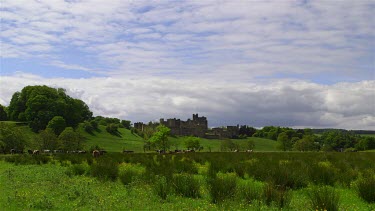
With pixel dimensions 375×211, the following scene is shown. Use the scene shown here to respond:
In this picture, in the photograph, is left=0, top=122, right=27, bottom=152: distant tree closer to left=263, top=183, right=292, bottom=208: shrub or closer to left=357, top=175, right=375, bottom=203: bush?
left=263, top=183, right=292, bottom=208: shrub

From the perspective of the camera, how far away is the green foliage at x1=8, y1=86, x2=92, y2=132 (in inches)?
4045

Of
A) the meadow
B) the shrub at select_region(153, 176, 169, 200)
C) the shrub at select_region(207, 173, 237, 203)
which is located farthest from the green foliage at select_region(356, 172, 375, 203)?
the shrub at select_region(153, 176, 169, 200)

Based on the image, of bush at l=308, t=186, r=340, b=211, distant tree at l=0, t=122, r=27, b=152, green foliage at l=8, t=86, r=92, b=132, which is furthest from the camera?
green foliage at l=8, t=86, r=92, b=132

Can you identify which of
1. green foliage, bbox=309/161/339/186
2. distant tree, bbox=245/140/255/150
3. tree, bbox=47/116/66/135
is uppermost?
tree, bbox=47/116/66/135

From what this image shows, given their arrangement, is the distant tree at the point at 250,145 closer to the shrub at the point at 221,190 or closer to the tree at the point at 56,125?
the tree at the point at 56,125

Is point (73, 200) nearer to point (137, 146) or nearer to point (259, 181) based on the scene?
point (259, 181)

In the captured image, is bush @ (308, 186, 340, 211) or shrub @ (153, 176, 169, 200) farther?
shrub @ (153, 176, 169, 200)

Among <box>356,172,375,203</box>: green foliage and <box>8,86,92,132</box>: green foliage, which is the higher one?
<box>8,86,92,132</box>: green foliage

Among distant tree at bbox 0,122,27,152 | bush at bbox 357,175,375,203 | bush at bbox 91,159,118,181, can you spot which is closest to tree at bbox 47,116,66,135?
distant tree at bbox 0,122,27,152

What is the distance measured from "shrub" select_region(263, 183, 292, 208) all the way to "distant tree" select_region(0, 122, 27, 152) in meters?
61.1

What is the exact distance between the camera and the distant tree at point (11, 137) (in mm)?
65769

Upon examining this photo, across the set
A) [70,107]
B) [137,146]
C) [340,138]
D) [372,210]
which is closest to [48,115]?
[70,107]

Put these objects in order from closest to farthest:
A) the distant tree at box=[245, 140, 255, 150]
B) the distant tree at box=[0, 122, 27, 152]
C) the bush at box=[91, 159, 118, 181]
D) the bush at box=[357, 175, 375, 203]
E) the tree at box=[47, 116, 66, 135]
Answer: the bush at box=[357, 175, 375, 203] < the bush at box=[91, 159, 118, 181] < the distant tree at box=[0, 122, 27, 152] < the tree at box=[47, 116, 66, 135] < the distant tree at box=[245, 140, 255, 150]

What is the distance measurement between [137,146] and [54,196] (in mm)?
102636
